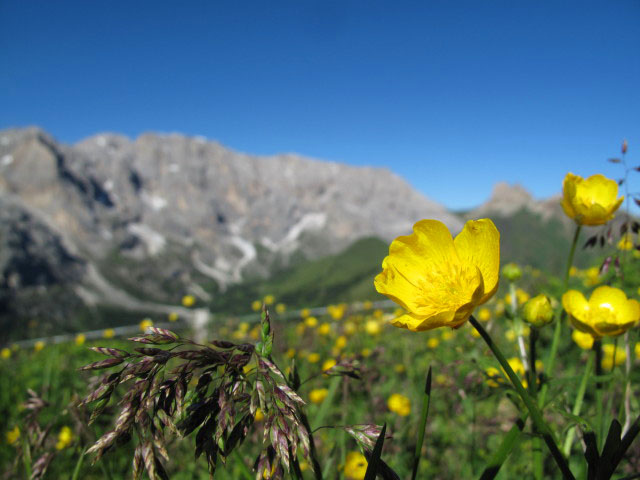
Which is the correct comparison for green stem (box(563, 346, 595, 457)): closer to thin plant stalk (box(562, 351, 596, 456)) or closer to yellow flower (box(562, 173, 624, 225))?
thin plant stalk (box(562, 351, 596, 456))

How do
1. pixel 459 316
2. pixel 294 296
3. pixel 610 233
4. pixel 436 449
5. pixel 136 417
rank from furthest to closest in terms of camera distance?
1. pixel 294 296
2. pixel 436 449
3. pixel 610 233
4. pixel 459 316
5. pixel 136 417

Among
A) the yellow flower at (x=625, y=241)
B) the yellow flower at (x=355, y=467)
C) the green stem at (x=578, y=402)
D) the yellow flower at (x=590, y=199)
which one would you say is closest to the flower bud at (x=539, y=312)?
the green stem at (x=578, y=402)

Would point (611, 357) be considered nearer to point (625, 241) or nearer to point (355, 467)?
point (625, 241)

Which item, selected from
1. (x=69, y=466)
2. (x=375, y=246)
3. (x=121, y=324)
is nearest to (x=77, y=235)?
(x=121, y=324)

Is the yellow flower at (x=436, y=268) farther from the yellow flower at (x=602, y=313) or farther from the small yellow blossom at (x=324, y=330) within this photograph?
the small yellow blossom at (x=324, y=330)

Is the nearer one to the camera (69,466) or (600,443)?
(600,443)

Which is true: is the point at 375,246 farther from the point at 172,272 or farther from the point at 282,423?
the point at 282,423

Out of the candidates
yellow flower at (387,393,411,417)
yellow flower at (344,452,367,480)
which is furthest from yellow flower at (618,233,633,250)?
yellow flower at (387,393,411,417)
